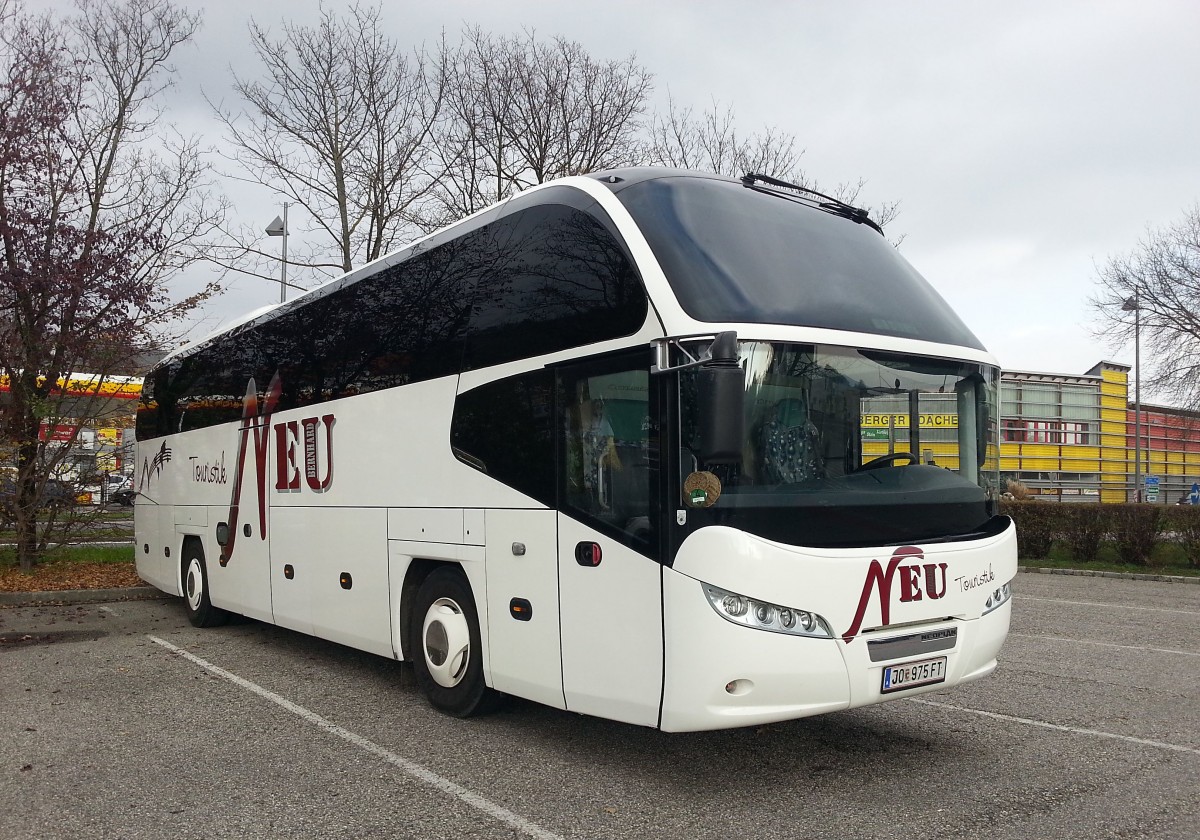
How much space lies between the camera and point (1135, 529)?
722 inches

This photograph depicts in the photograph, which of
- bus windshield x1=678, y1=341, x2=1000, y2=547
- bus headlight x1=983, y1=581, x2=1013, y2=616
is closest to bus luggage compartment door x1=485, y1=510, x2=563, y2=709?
bus windshield x1=678, y1=341, x2=1000, y2=547

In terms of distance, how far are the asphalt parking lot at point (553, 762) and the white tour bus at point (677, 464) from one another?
0.50 meters

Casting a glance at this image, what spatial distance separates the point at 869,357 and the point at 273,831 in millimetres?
3865

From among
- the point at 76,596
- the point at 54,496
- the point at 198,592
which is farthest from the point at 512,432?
the point at 54,496

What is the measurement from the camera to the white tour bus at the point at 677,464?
188 inches

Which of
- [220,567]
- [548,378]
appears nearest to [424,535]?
[548,378]

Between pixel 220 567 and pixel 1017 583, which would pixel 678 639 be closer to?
pixel 220 567

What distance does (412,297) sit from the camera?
7.49 m

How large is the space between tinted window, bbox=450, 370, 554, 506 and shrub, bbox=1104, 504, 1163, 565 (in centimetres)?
1604

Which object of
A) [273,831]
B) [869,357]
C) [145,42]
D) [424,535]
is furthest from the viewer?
[145,42]

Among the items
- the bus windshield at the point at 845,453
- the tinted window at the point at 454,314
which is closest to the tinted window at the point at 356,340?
the tinted window at the point at 454,314

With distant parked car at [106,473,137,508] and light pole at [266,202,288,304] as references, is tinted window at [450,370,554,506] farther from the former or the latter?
light pole at [266,202,288,304]

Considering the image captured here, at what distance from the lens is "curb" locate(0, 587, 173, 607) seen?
13.0 m

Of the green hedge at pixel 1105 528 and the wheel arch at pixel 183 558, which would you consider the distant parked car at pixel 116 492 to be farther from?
the green hedge at pixel 1105 528
